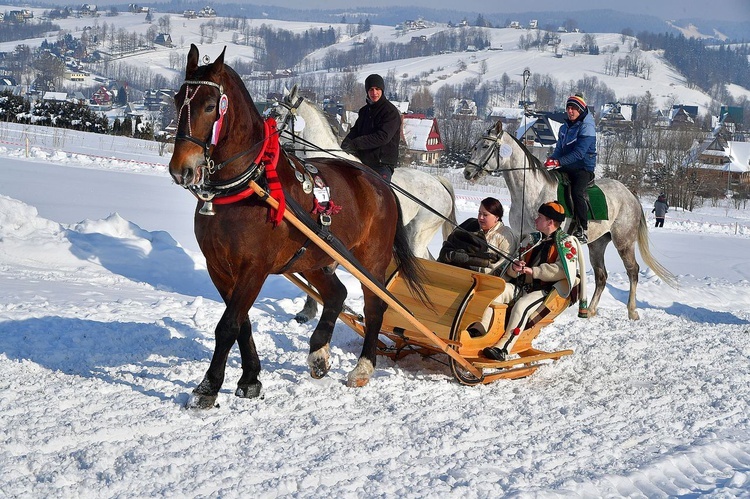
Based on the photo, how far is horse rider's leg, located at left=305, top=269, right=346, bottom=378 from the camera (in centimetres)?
671

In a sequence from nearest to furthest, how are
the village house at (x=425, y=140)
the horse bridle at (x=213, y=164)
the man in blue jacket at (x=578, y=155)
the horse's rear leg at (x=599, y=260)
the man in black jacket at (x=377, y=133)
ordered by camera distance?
the horse bridle at (x=213, y=164), the man in black jacket at (x=377, y=133), the man in blue jacket at (x=578, y=155), the horse's rear leg at (x=599, y=260), the village house at (x=425, y=140)

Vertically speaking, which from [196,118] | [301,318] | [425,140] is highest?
[196,118]

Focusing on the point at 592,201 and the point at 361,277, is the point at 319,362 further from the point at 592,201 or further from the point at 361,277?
the point at 592,201

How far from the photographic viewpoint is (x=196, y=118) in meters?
5.27

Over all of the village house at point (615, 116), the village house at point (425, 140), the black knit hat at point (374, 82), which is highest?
the black knit hat at point (374, 82)

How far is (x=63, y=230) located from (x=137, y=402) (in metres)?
6.55

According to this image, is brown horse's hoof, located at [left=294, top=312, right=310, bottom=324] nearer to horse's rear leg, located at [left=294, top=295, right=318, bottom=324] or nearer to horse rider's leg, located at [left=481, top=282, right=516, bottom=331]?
horse's rear leg, located at [left=294, top=295, right=318, bottom=324]

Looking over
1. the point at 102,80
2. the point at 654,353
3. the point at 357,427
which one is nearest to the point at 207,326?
the point at 357,427

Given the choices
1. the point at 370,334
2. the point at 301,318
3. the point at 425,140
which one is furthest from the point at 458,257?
the point at 425,140

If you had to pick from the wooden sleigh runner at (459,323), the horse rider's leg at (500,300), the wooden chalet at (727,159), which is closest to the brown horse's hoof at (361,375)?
the wooden sleigh runner at (459,323)

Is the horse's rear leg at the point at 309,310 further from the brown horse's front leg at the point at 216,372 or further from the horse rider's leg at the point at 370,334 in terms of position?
the brown horse's front leg at the point at 216,372

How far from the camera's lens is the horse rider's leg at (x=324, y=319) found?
671 cm

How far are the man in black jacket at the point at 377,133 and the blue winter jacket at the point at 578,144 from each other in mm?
2145

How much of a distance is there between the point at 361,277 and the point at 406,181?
3807 millimetres
